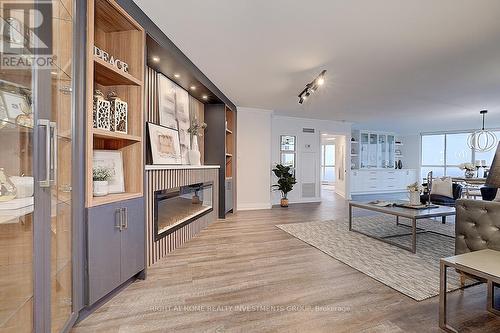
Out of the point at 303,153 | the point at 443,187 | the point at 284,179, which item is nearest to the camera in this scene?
the point at 443,187

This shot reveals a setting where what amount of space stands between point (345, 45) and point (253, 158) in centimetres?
359

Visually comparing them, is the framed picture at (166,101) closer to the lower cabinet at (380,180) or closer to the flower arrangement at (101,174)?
the flower arrangement at (101,174)

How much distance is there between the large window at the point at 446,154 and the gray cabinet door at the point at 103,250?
10946 millimetres

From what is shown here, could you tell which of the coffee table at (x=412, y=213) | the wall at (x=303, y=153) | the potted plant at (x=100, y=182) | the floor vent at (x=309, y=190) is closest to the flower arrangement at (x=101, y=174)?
the potted plant at (x=100, y=182)

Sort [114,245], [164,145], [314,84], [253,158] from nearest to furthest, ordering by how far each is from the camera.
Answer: [114,245] < [164,145] < [314,84] < [253,158]

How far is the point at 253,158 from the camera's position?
5.96m

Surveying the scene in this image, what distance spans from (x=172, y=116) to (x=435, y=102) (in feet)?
16.9

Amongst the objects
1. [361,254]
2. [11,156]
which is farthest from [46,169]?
[361,254]

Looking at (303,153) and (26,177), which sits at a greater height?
(303,153)

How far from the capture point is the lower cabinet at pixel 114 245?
1756 mm

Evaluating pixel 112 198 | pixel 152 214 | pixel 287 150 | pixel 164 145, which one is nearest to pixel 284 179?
pixel 287 150

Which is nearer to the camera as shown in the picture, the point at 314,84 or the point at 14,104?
the point at 14,104

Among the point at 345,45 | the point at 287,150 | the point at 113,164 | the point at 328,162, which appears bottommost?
the point at 113,164

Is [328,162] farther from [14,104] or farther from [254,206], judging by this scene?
[14,104]
